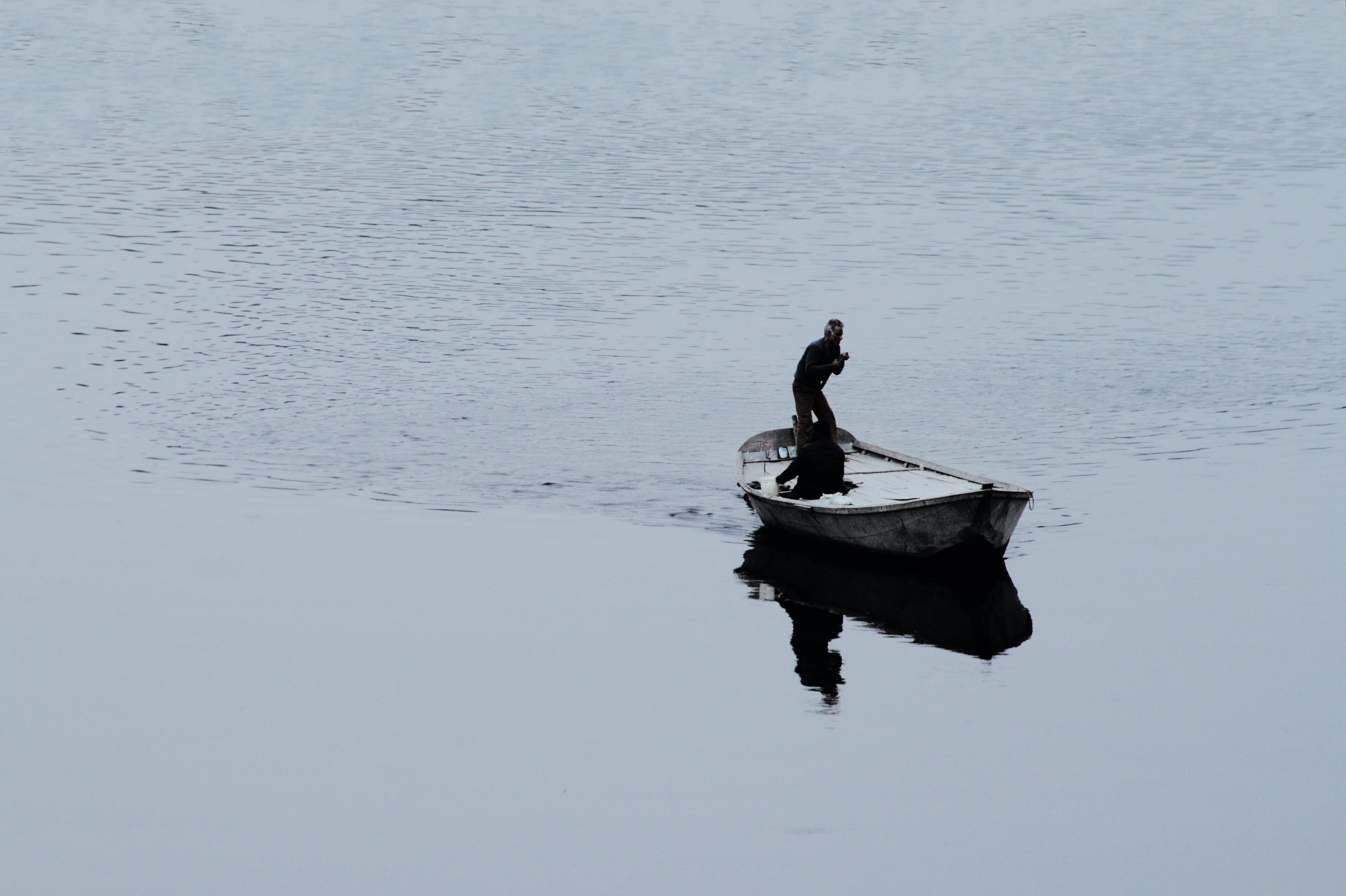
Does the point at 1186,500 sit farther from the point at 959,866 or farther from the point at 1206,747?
the point at 959,866

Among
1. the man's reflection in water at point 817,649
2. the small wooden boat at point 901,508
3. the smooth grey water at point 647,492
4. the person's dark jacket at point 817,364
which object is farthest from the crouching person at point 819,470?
the man's reflection in water at point 817,649

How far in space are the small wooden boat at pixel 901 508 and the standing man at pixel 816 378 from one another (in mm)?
848

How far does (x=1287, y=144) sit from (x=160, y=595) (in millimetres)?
48932

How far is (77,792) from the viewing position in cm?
1396

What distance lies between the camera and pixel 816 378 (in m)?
21.7

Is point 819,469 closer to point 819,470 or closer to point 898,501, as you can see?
point 819,470

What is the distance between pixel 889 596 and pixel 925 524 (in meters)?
Answer: 1.04

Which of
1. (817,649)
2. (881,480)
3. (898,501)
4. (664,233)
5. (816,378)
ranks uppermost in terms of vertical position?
(816,378)

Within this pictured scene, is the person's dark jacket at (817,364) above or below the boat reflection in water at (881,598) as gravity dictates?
above

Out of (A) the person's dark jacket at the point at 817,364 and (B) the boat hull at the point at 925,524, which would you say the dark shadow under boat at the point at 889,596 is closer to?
(B) the boat hull at the point at 925,524

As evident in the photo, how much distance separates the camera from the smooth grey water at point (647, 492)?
1358 cm

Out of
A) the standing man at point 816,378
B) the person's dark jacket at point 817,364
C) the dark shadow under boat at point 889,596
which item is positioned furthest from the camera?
the person's dark jacket at point 817,364

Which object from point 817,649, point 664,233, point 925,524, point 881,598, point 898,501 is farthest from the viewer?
point 664,233

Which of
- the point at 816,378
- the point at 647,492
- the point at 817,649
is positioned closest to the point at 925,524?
the point at 817,649
